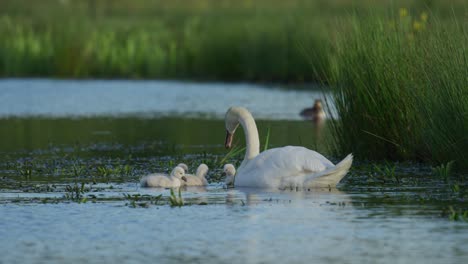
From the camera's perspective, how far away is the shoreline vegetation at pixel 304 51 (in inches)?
555

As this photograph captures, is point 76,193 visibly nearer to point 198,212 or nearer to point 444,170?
point 198,212

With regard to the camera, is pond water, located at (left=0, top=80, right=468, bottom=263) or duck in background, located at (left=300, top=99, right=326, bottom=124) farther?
duck in background, located at (left=300, top=99, right=326, bottom=124)

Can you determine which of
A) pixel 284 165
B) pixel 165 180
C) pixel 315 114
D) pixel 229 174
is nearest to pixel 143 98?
pixel 315 114

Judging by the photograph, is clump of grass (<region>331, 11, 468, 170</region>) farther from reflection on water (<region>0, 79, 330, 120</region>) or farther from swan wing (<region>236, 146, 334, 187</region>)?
reflection on water (<region>0, 79, 330, 120</region>)

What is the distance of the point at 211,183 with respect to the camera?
14367 mm

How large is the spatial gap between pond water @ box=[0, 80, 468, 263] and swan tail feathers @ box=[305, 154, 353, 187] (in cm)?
12

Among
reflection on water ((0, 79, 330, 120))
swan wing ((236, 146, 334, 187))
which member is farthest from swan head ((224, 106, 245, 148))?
reflection on water ((0, 79, 330, 120))

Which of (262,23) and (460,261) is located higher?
(262,23)

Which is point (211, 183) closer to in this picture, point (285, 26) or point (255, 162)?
point (255, 162)

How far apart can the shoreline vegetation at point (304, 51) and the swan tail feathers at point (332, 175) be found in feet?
5.38

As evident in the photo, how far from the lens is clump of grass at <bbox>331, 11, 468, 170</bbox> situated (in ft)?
45.0

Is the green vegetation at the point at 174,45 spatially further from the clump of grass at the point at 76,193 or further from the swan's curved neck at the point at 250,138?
A: the clump of grass at the point at 76,193

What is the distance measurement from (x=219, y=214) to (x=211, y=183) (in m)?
2.80

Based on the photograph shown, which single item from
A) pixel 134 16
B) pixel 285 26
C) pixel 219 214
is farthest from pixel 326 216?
pixel 134 16
